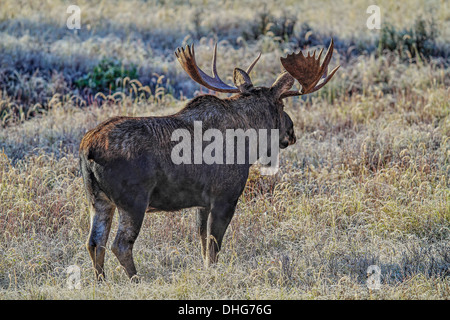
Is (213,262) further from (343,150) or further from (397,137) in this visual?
(397,137)

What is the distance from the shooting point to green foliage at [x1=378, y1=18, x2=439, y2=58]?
14.0 meters

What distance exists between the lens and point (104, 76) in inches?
496

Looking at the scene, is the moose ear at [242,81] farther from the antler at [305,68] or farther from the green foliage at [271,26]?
the green foliage at [271,26]

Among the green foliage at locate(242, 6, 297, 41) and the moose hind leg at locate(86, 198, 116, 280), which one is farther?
the green foliage at locate(242, 6, 297, 41)

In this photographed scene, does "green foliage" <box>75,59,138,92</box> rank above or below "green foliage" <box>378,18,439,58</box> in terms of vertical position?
below

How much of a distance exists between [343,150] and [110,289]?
16.1 feet

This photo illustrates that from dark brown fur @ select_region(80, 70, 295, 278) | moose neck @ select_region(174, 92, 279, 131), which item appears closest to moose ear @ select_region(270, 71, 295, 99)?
dark brown fur @ select_region(80, 70, 295, 278)

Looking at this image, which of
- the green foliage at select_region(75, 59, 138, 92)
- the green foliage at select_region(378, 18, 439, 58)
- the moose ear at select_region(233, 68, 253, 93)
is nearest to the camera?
the moose ear at select_region(233, 68, 253, 93)

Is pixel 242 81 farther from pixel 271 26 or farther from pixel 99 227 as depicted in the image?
pixel 271 26

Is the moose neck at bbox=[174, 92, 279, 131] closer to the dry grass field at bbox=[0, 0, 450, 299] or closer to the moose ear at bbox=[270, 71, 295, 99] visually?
the moose ear at bbox=[270, 71, 295, 99]

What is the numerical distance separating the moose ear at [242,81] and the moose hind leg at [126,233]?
180 cm

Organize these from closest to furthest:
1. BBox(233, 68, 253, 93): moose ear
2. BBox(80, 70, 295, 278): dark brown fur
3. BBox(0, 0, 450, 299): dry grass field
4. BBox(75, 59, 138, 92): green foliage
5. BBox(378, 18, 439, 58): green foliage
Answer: BBox(80, 70, 295, 278): dark brown fur, BBox(0, 0, 450, 299): dry grass field, BBox(233, 68, 253, 93): moose ear, BBox(75, 59, 138, 92): green foliage, BBox(378, 18, 439, 58): green foliage

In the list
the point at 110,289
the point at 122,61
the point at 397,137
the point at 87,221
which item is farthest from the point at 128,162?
the point at 122,61

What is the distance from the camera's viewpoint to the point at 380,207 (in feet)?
25.1
